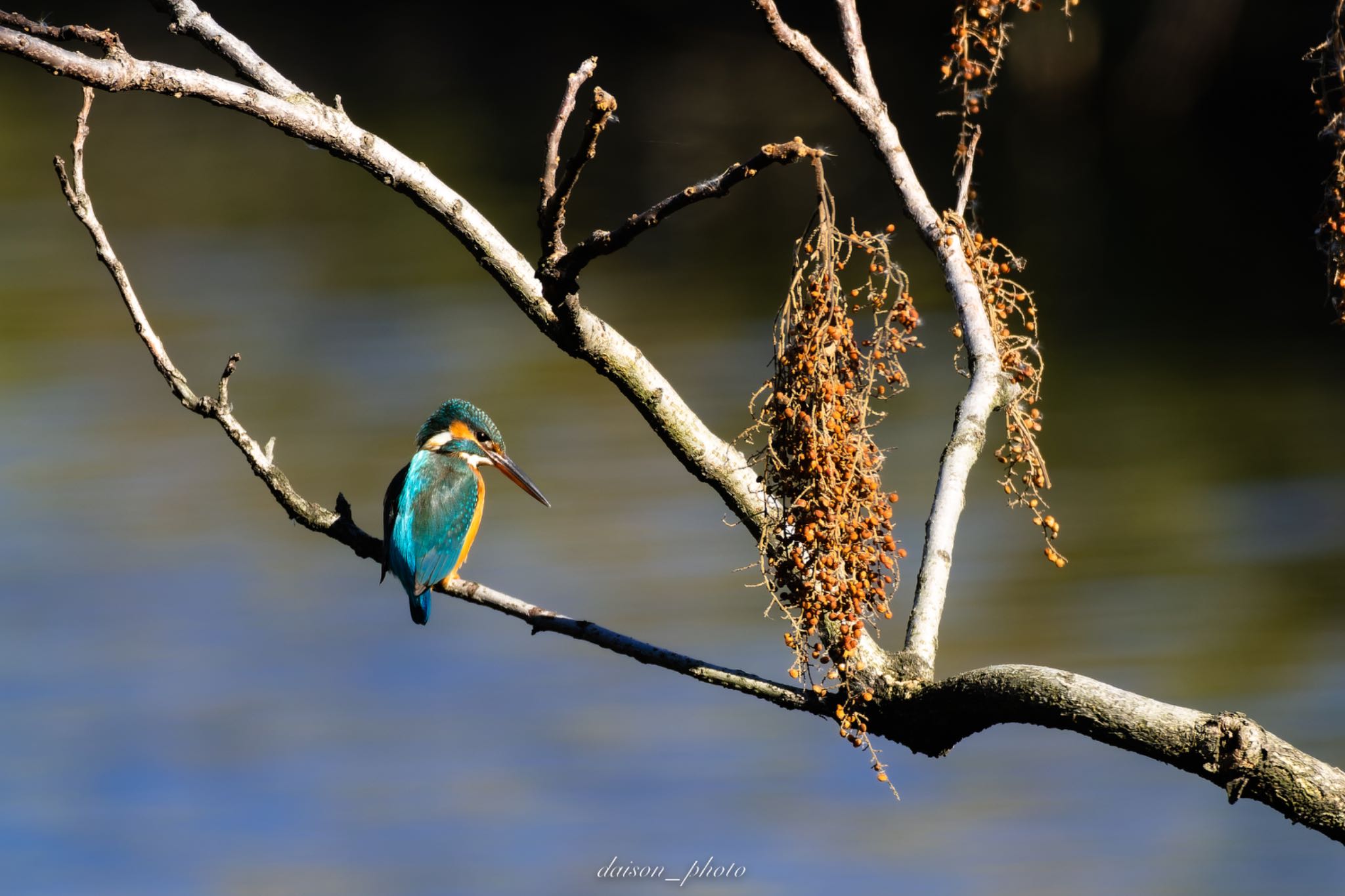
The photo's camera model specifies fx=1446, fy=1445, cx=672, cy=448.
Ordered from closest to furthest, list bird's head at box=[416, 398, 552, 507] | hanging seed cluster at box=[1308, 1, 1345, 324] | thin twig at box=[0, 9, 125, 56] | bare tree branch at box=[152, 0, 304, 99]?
thin twig at box=[0, 9, 125, 56] → hanging seed cluster at box=[1308, 1, 1345, 324] → bare tree branch at box=[152, 0, 304, 99] → bird's head at box=[416, 398, 552, 507]

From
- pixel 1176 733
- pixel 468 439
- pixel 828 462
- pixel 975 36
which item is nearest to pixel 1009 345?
pixel 975 36

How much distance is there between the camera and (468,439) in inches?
157

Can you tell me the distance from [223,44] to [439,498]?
77.2 inches

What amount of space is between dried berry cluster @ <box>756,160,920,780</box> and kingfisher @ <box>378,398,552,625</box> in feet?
5.03

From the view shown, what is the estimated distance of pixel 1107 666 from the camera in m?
6.79

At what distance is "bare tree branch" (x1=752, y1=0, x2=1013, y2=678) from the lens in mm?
1864

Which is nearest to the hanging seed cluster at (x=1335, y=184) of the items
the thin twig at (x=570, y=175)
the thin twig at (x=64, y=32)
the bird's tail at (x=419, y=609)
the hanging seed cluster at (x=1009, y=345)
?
the hanging seed cluster at (x=1009, y=345)

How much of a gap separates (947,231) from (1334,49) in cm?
54

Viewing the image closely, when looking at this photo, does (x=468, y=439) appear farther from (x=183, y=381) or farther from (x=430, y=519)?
(x=183, y=381)

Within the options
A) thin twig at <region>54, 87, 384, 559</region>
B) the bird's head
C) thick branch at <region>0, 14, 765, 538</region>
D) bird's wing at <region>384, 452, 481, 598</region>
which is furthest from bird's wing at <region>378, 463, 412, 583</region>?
thick branch at <region>0, 14, 765, 538</region>

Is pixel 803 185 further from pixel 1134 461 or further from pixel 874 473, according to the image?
pixel 874 473

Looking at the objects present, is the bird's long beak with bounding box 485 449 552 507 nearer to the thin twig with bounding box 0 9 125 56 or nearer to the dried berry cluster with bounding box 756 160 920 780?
the dried berry cluster with bounding box 756 160 920 780

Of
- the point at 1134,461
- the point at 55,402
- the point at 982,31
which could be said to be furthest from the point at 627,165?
the point at 982,31

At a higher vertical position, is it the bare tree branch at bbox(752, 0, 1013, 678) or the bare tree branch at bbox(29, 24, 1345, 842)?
the bare tree branch at bbox(752, 0, 1013, 678)
